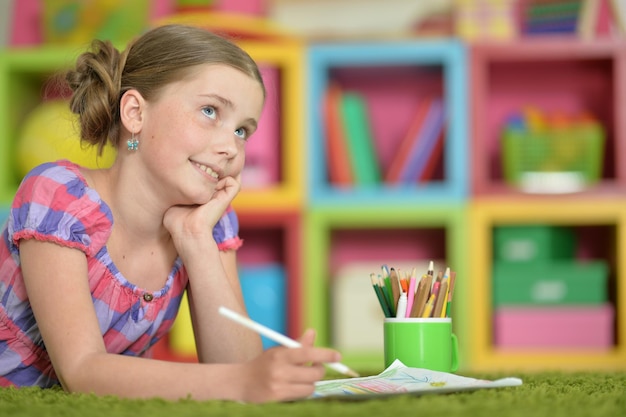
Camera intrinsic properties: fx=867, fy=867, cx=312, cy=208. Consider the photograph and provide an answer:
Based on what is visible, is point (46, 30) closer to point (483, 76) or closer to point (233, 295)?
point (483, 76)

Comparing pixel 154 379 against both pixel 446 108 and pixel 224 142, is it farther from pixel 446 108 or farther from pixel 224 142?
pixel 446 108

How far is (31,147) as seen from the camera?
8.11 ft

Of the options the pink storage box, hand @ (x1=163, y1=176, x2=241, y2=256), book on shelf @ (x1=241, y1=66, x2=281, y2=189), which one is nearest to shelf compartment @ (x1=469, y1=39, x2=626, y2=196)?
the pink storage box

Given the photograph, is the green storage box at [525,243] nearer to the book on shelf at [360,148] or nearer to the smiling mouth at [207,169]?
the book on shelf at [360,148]

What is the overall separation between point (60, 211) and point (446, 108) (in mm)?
1536

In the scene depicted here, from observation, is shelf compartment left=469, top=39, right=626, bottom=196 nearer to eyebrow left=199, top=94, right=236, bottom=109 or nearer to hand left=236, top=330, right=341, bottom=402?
eyebrow left=199, top=94, right=236, bottom=109

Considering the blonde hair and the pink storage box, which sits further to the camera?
the pink storage box

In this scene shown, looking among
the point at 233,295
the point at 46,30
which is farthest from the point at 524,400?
the point at 46,30

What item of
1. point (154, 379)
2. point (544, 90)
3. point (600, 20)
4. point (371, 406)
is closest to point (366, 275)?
point (544, 90)

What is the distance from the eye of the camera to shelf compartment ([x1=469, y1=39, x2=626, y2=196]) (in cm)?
238

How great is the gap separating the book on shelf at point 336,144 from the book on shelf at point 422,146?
0.14 meters

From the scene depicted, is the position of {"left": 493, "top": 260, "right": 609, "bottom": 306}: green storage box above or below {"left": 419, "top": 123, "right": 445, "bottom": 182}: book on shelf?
below

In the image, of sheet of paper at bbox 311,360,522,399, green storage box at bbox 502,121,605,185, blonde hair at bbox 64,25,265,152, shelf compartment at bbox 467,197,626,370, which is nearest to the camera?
sheet of paper at bbox 311,360,522,399

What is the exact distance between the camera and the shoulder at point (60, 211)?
103 centimetres
